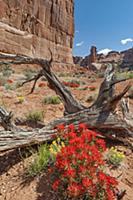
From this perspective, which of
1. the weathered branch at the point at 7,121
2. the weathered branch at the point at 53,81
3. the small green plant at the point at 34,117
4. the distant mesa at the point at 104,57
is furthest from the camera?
the distant mesa at the point at 104,57

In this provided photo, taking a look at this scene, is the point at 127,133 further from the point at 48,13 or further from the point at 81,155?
the point at 48,13

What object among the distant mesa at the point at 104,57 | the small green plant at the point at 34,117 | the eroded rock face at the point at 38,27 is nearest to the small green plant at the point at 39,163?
the small green plant at the point at 34,117

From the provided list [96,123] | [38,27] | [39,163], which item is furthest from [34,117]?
[38,27]

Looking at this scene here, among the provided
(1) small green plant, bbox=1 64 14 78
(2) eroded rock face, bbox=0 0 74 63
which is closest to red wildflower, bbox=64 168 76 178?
(1) small green plant, bbox=1 64 14 78

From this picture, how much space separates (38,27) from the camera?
40.0 meters

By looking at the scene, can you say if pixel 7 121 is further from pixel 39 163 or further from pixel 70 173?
pixel 70 173

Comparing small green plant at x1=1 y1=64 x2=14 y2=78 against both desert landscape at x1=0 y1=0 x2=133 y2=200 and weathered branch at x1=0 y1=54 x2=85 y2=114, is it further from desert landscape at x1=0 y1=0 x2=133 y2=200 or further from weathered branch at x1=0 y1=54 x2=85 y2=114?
weathered branch at x1=0 y1=54 x2=85 y2=114

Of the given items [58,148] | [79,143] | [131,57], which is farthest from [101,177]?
[131,57]

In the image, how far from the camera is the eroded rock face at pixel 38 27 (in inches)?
1352

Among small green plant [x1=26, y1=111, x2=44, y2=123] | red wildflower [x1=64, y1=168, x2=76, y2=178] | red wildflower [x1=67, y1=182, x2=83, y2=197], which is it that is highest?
small green plant [x1=26, y1=111, x2=44, y2=123]

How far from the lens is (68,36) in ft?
156

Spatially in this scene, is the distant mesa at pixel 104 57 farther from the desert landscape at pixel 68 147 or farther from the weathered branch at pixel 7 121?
the weathered branch at pixel 7 121

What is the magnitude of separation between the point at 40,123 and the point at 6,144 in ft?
7.76

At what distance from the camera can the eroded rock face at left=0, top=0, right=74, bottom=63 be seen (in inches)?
1352
